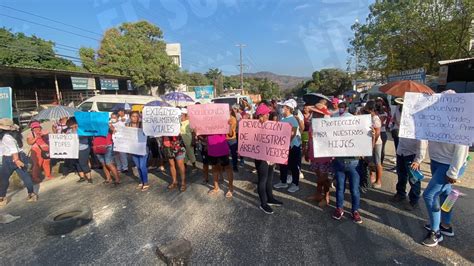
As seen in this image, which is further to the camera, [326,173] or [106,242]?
[326,173]

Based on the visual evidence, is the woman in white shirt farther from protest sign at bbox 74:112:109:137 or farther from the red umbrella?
the red umbrella

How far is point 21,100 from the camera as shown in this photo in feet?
57.7

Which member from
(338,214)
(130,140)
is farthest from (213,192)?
(338,214)

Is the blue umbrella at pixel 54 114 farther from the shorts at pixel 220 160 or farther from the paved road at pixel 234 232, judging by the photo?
the shorts at pixel 220 160

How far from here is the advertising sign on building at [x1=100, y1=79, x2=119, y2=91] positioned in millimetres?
23647

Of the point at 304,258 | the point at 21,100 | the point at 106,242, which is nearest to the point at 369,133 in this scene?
the point at 304,258

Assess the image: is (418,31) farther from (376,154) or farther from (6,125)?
(6,125)

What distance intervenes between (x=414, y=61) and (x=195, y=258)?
2320 cm

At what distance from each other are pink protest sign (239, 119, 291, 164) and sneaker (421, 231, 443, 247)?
2.03m

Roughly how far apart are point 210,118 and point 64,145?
3.47m

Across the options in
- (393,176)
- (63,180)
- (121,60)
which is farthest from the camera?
(121,60)

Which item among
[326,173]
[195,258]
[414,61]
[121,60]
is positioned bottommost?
[195,258]

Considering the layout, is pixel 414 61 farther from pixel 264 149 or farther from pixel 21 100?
pixel 21 100

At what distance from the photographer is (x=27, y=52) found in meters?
27.1
